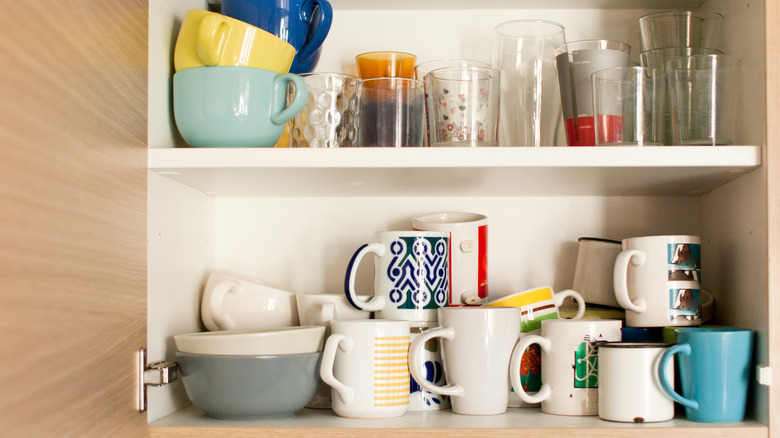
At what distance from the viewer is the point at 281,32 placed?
37.4 inches

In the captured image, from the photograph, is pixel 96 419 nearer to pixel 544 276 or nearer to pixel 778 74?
pixel 544 276

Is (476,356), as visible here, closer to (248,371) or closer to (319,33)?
(248,371)

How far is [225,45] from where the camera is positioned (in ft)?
2.79

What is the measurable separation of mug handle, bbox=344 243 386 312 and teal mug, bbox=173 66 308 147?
0.19 metres

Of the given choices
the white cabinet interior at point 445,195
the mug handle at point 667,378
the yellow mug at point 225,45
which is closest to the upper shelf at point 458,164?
the white cabinet interior at point 445,195

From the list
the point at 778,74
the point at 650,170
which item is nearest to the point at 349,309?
the point at 650,170

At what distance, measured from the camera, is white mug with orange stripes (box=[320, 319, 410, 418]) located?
0.86 meters

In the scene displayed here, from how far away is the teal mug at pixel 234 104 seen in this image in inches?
33.9

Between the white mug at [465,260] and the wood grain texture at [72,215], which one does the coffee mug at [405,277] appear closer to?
the white mug at [465,260]

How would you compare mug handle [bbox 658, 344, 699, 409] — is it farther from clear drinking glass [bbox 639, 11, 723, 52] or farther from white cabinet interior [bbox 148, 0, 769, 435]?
clear drinking glass [bbox 639, 11, 723, 52]

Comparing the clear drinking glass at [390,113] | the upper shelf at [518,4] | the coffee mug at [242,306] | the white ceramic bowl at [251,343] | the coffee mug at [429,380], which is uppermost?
the upper shelf at [518,4]

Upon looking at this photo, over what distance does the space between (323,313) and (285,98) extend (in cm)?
28

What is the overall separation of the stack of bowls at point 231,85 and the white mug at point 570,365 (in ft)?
1.36

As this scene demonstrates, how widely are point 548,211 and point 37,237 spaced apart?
0.74 metres
